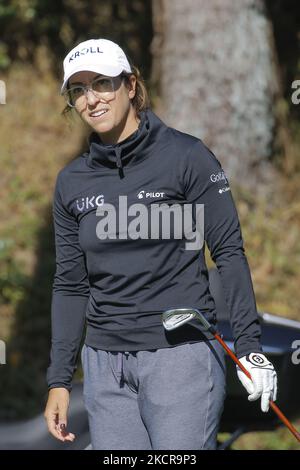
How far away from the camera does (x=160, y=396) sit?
3160 millimetres

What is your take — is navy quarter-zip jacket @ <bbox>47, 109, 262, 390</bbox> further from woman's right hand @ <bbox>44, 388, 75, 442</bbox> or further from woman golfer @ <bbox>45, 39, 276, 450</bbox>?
woman's right hand @ <bbox>44, 388, 75, 442</bbox>

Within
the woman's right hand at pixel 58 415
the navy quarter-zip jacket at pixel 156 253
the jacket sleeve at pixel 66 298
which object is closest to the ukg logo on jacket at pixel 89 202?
the navy quarter-zip jacket at pixel 156 253

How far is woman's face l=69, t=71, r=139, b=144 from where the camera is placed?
3.34m

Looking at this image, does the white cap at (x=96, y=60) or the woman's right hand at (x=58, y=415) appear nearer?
the white cap at (x=96, y=60)

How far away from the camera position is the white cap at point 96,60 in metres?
3.30

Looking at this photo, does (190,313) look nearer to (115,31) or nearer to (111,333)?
(111,333)

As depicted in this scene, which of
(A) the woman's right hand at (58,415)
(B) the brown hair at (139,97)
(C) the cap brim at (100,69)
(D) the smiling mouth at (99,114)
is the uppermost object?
(C) the cap brim at (100,69)

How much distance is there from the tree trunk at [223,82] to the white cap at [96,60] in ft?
17.8

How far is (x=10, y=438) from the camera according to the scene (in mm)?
4203

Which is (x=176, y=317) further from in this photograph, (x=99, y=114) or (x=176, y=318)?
(x=99, y=114)

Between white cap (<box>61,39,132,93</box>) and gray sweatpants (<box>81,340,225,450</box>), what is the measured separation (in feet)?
3.37

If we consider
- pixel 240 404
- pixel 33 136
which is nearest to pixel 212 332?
pixel 240 404

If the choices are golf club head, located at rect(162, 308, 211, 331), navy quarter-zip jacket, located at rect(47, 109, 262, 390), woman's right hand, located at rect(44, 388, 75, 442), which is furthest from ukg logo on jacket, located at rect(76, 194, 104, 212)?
woman's right hand, located at rect(44, 388, 75, 442)

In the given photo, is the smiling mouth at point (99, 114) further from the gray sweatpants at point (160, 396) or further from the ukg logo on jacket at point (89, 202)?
the gray sweatpants at point (160, 396)
